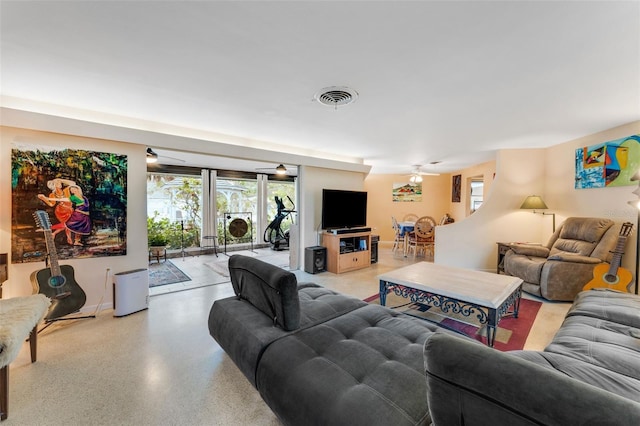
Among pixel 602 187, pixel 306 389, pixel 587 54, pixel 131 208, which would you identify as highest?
pixel 587 54

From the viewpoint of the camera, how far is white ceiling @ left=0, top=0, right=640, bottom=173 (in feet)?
4.68

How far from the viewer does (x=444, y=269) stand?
319 cm

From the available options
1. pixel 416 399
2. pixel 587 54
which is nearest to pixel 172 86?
pixel 416 399

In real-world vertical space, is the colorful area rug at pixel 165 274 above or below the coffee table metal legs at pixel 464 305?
below

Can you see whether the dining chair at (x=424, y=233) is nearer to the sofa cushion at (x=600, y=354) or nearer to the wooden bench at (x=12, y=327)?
the sofa cushion at (x=600, y=354)

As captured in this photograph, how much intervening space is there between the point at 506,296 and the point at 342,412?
210cm

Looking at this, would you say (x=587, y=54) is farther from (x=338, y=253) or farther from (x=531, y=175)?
(x=338, y=253)

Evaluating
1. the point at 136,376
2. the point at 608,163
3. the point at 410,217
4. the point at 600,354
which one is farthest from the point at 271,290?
the point at 410,217

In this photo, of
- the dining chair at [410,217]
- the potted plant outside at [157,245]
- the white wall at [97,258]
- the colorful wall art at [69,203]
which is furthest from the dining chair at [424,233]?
the potted plant outside at [157,245]

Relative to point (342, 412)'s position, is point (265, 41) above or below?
above

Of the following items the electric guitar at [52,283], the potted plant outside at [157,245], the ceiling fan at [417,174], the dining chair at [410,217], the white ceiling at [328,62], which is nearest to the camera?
the white ceiling at [328,62]

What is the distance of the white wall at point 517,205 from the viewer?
4.10 meters

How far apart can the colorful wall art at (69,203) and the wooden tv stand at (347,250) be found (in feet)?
10.6

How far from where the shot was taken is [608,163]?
349cm
